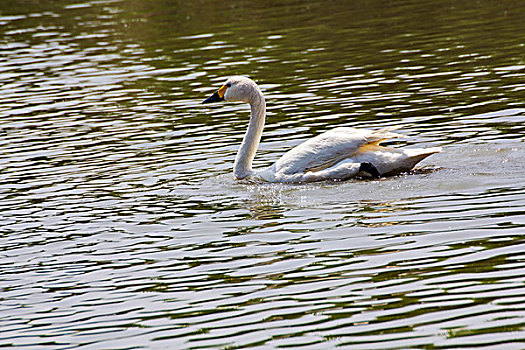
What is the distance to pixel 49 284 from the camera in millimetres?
9078

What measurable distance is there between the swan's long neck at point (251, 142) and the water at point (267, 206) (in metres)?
0.30

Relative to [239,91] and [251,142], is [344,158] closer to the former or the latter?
[251,142]

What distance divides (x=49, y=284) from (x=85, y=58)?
18.4 metres

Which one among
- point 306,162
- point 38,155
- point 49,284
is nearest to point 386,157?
point 306,162

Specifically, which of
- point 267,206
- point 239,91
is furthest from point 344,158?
point 239,91

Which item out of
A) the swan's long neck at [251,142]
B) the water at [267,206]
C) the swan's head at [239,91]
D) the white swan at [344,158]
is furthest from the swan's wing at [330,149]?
the swan's head at [239,91]

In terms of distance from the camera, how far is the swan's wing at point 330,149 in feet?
40.9

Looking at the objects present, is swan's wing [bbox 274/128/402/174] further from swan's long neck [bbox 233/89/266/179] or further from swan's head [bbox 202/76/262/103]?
swan's head [bbox 202/76/262/103]

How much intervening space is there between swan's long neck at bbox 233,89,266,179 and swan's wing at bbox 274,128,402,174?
2.83 feet

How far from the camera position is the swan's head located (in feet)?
45.6

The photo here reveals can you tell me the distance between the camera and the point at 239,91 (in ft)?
45.9

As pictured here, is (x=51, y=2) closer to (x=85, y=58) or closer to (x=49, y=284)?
(x=85, y=58)

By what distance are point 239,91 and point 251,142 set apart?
0.85 m

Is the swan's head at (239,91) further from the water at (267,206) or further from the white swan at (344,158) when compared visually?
the white swan at (344,158)
